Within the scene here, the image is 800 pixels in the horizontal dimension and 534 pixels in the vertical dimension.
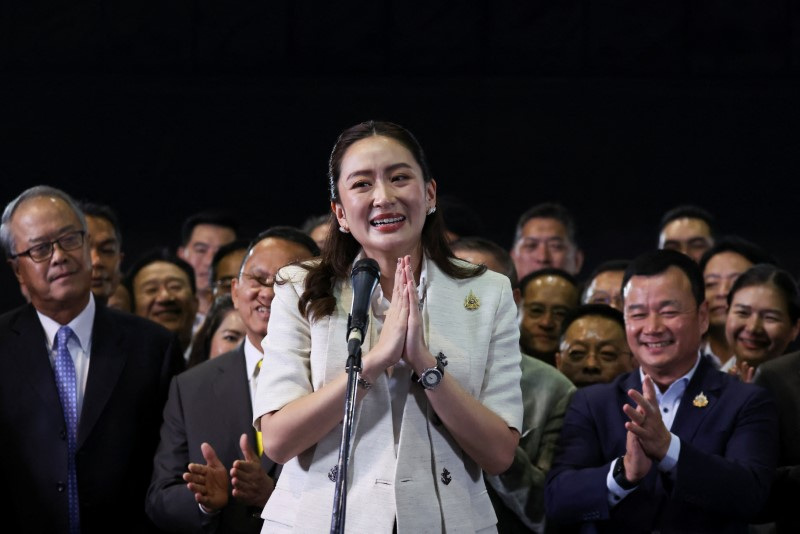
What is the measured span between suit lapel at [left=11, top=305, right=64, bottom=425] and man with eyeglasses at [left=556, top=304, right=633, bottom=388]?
6.03ft

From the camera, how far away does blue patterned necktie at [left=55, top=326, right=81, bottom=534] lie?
12.6ft

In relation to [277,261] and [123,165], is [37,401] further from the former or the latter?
[123,165]

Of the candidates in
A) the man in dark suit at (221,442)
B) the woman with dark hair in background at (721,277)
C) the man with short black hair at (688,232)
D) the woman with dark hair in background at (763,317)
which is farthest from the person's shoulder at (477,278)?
the man with short black hair at (688,232)

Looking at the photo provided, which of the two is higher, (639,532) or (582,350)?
(582,350)

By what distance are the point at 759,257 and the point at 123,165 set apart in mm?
3729

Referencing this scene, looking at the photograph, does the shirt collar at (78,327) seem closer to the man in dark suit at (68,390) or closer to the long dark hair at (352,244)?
the man in dark suit at (68,390)

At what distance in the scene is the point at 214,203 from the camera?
7.40 meters


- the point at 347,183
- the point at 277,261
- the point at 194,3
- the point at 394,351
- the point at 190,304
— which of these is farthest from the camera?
the point at 194,3

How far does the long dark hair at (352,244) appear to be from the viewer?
2.77 metres

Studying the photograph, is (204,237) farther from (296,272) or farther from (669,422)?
(296,272)

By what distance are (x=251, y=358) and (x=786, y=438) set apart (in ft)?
5.49

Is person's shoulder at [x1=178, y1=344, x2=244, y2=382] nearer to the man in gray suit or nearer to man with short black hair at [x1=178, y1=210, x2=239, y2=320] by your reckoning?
the man in gray suit

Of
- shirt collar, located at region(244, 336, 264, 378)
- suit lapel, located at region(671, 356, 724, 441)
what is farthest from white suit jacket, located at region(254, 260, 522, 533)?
shirt collar, located at region(244, 336, 264, 378)

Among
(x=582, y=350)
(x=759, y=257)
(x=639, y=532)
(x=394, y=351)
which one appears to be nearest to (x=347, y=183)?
(x=394, y=351)
